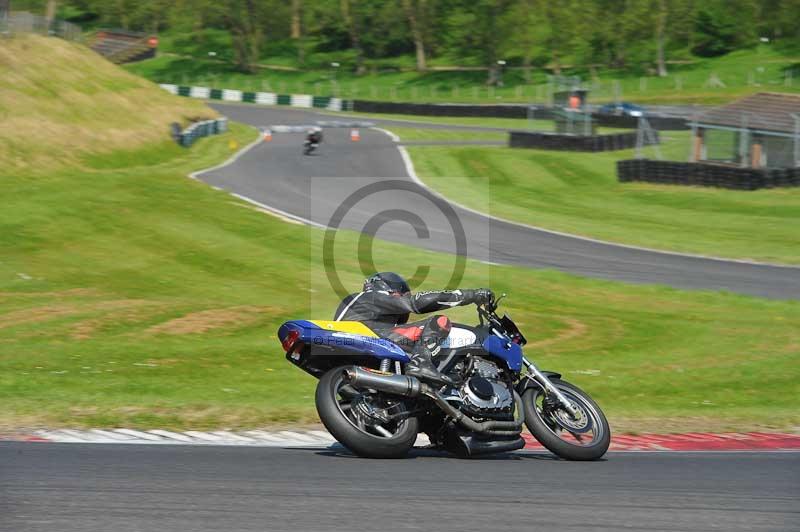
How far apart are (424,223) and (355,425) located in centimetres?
2119

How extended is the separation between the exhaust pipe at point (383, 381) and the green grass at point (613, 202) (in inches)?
745

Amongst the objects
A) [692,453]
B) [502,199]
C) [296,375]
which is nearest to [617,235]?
[502,199]

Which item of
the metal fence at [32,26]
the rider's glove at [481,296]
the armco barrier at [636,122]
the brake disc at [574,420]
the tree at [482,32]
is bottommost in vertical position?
the brake disc at [574,420]

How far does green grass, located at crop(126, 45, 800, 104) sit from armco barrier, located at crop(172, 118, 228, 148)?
26.9 metres

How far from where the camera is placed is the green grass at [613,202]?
27453 mm

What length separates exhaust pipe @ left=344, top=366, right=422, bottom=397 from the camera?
26.0 feet

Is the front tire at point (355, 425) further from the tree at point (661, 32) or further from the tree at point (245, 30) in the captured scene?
the tree at point (245, 30)

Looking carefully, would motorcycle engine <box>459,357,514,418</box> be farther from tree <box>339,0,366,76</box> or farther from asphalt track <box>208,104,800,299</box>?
tree <box>339,0,366,76</box>

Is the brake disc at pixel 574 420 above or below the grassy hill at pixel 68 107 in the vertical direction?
below

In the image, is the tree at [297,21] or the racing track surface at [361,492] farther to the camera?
the tree at [297,21]

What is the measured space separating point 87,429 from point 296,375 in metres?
3.73

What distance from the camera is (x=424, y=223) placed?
2898 cm

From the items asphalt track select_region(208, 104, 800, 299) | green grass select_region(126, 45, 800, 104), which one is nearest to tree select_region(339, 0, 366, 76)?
green grass select_region(126, 45, 800, 104)

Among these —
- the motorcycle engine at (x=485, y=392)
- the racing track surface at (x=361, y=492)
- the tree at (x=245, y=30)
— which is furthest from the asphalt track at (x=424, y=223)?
the tree at (x=245, y=30)
